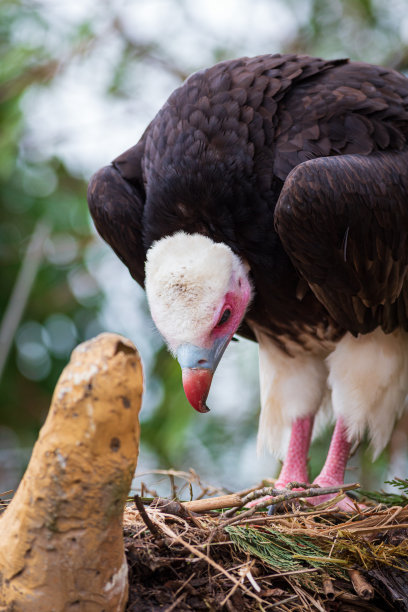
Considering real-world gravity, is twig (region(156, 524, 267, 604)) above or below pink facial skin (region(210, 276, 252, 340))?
below

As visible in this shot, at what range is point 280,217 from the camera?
3.18 metres

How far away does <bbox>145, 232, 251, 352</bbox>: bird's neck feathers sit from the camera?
3.23 metres

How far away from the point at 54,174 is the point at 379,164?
3.78m

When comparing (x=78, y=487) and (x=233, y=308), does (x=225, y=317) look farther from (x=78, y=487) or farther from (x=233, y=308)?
(x=78, y=487)

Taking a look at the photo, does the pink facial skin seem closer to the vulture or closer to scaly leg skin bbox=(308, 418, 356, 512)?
the vulture

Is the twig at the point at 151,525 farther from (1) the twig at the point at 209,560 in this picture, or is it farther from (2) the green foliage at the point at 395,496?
(2) the green foliage at the point at 395,496

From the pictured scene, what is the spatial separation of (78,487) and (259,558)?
851 mm

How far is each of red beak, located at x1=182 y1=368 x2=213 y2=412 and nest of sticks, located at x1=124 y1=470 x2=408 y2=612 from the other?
44 centimetres

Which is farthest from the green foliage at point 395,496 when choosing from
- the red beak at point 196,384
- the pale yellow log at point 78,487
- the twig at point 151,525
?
the pale yellow log at point 78,487

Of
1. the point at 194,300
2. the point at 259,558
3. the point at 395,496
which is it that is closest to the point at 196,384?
the point at 194,300

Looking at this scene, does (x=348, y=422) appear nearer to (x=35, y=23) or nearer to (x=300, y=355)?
(x=300, y=355)

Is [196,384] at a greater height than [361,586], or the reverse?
[196,384]

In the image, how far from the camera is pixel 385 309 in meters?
3.64

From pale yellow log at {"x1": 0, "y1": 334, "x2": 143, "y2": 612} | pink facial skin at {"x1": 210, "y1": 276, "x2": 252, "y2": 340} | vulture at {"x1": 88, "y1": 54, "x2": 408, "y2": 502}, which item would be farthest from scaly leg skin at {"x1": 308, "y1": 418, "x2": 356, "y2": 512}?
pale yellow log at {"x1": 0, "y1": 334, "x2": 143, "y2": 612}
